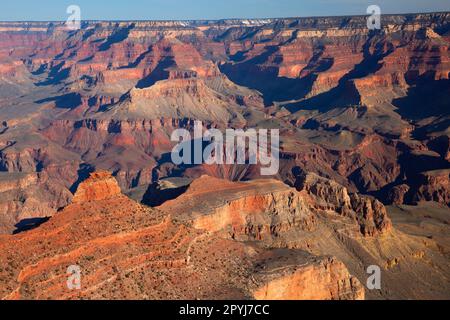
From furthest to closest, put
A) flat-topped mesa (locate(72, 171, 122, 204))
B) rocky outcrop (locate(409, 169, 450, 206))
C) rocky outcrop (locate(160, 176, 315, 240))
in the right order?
rocky outcrop (locate(409, 169, 450, 206))
rocky outcrop (locate(160, 176, 315, 240))
flat-topped mesa (locate(72, 171, 122, 204))

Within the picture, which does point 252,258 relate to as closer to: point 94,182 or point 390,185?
point 94,182

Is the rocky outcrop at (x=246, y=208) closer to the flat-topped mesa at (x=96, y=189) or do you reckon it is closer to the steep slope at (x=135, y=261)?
the steep slope at (x=135, y=261)

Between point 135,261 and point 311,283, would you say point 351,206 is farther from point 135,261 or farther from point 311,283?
point 135,261

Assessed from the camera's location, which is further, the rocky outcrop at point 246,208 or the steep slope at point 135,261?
the rocky outcrop at point 246,208

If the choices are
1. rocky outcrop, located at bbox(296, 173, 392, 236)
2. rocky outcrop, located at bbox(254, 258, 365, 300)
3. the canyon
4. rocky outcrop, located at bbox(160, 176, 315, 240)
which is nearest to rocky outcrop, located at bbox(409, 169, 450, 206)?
the canyon

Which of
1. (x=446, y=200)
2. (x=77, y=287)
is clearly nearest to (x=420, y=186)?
(x=446, y=200)

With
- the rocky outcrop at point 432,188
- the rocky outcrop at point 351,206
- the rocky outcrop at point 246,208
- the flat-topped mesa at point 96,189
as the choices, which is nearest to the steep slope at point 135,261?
the flat-topped mesa at point 96,189

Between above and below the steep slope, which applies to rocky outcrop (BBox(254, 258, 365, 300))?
below

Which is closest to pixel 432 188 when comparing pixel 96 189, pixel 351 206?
pixel 351 206

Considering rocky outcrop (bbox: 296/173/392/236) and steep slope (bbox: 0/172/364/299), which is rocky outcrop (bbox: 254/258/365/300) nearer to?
steep slope (bbox: 0/172/364/299)
